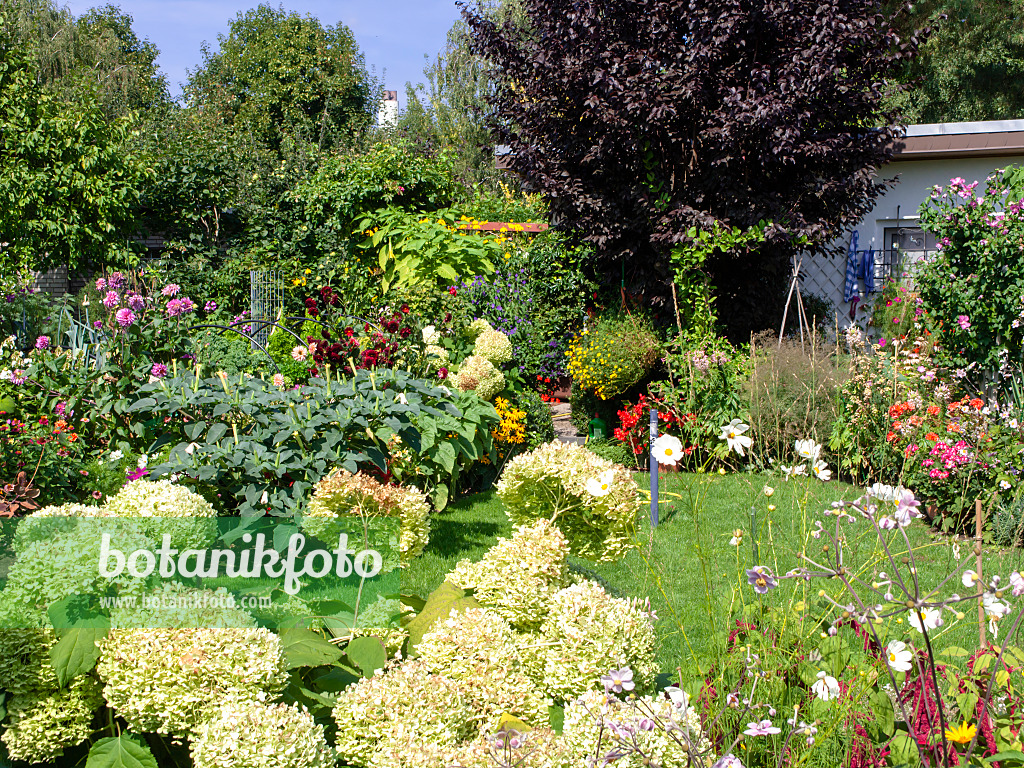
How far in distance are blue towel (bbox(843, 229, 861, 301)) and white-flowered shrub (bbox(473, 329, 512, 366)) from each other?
13.1ft

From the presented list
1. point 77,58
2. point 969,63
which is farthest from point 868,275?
point 77,58

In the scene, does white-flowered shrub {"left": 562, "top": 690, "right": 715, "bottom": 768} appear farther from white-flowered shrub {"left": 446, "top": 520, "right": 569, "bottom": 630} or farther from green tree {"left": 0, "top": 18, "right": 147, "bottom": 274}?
green tree {"left": 0, "top": 18, "right": 147, "bottom": 274}

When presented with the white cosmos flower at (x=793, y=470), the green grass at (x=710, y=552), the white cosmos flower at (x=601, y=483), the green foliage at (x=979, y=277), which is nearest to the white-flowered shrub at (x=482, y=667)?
the white cosmos flower at (x=601, y=483)

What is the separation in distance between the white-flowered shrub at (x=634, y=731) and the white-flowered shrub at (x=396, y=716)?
0.61ft

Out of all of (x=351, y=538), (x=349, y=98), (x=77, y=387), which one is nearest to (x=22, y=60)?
(x=77, y=387)

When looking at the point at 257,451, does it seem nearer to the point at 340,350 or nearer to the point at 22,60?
the point at 340,350

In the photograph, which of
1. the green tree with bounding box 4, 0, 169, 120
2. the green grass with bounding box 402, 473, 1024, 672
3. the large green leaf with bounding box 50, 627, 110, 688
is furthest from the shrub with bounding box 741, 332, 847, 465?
the green tree with bounding box 4, 0, 169, 120

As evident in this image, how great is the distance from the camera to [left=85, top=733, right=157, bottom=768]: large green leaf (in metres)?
1.25

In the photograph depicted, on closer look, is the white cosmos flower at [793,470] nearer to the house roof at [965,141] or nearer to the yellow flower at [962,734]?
the yellow flower at [962,734]

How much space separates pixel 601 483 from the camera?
1.88m

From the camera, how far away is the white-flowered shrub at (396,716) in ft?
3.85

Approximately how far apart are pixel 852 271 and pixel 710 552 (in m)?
6.10

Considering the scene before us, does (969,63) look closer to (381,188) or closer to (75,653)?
(381,188)

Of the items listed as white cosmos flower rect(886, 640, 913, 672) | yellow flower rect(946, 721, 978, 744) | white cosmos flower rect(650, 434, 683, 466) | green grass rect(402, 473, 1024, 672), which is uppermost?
white cosmos flower rect(650, 434, 683, 466)
